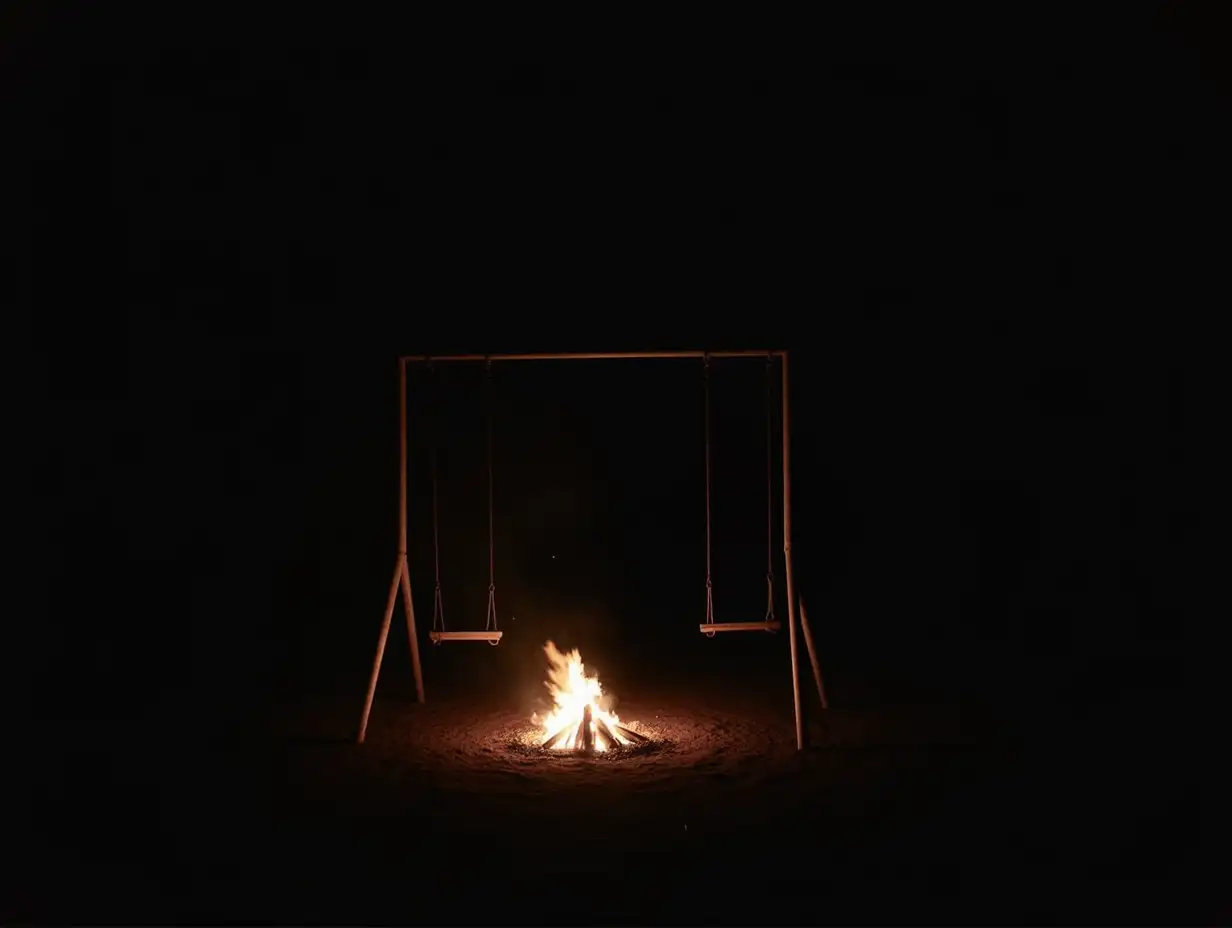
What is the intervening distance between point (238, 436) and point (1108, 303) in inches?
346

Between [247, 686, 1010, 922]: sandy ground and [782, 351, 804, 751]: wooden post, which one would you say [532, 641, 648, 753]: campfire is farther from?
[782, 351, 804, 751]: wooden post

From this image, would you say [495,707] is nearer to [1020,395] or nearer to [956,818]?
[956,818]

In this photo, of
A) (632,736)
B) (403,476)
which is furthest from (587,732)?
(403,476)

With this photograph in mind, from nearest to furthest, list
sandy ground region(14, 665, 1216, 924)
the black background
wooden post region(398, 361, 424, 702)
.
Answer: sandy ground region(14, 665, 1216, 924)
wooden post region(398, 361, 424, 702)
the black background

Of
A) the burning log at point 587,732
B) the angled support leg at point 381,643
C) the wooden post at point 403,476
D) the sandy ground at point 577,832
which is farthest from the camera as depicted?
the wooden post at point 403,476

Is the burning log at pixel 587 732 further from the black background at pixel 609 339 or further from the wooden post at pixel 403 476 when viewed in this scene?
the black background at pixel 609 339

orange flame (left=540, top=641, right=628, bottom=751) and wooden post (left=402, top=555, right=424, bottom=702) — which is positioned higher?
wooden post (left=402, top=555, right=424, bottom=702)

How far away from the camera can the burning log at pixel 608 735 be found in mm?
5570

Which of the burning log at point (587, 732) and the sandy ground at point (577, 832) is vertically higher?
the burning log at point (587, 732)

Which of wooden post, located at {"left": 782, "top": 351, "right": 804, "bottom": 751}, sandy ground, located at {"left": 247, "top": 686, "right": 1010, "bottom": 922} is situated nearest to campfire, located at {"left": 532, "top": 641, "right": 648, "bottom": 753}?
sandy ground, located at {"left": 247, "top": 686, "right": 1010, "bottom": 922}

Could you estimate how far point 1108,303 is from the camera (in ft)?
33.3

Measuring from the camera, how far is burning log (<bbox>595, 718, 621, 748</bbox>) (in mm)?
5570

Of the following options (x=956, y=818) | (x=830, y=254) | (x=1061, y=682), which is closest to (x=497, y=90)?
(x=830, y=254)

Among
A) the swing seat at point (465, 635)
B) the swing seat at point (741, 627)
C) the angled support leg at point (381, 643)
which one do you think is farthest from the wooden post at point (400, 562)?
the swing seat at point (741, 627)
